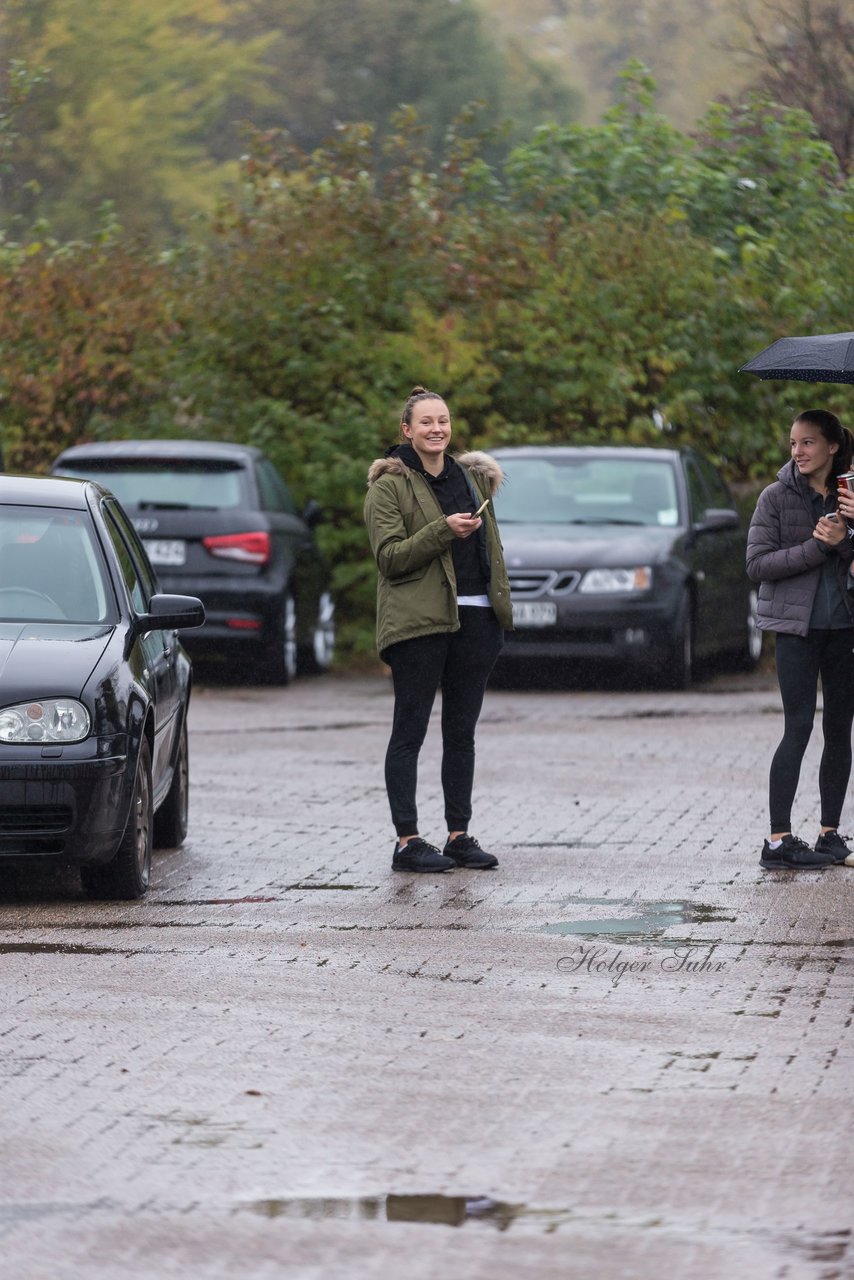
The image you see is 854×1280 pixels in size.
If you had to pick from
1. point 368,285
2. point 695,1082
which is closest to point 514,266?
point 368,285

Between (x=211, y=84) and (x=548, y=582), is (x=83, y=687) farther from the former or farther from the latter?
(x=211, y=84)

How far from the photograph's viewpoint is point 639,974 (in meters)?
7.43

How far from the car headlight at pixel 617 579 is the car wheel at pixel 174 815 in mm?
6955

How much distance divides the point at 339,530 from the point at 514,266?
288 cm

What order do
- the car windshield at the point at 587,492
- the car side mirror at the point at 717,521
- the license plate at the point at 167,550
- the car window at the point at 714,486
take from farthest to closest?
the car window at the point at 714,486 < the car windshield at the point at 587,492 < the car side mirror at the point at 717,521 < the license plate at the point at 167,550

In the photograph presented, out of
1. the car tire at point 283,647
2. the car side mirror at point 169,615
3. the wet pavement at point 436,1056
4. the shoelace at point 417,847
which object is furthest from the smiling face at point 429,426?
the car tire at point 283,647

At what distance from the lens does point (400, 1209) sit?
4.85 metres

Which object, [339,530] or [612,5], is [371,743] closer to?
[339,530]

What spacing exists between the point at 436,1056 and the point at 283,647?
1177 centimetres

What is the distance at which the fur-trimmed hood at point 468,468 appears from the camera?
9539mm

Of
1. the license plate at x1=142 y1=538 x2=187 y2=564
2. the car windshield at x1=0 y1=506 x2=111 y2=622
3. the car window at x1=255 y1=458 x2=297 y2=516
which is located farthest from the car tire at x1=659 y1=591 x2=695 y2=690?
the car windshield at x1=0 y1=506 x2=111 y2=622

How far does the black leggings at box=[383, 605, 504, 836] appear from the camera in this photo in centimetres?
957

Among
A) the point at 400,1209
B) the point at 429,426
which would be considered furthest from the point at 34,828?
the point at 400,1209

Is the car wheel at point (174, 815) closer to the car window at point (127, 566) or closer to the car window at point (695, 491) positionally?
the car window at point (127, 566)
